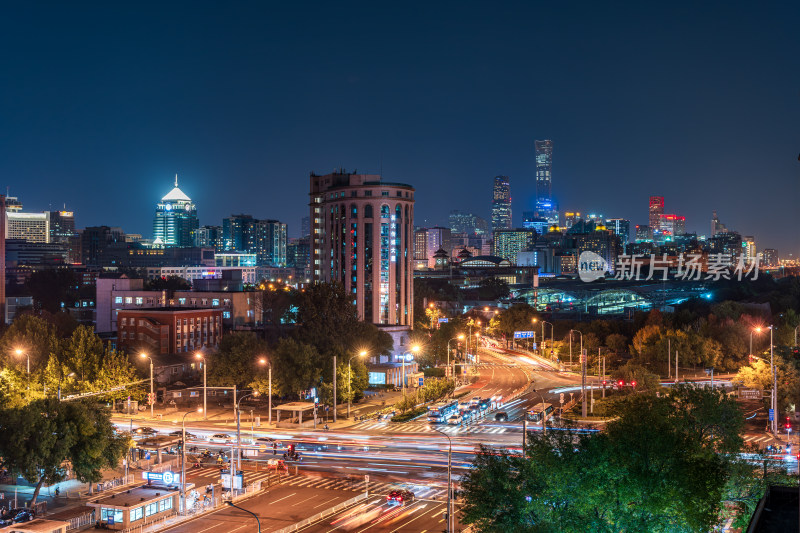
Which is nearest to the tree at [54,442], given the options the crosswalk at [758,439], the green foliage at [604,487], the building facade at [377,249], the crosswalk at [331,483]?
the crosswalk at [331,483]

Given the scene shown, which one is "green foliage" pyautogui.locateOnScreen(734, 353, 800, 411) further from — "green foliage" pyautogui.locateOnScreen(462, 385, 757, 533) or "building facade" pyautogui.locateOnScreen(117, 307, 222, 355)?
"building facade" pyautogui.locateOnScreen(117, 307, 222, 355)

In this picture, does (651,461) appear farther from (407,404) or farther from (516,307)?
(516,307)

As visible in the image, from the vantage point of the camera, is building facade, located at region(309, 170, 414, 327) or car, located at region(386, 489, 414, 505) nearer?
car, located at region(386, 489, 414, 505)

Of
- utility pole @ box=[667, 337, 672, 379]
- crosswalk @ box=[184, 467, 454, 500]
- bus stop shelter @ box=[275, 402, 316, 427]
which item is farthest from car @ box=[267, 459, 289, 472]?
utility pole @ box=[667, 337, 672, 379]

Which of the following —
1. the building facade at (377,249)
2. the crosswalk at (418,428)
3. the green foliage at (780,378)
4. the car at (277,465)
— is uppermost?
the building facade at (377,249)

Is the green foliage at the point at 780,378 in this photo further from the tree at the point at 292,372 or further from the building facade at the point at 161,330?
the building facade at the point at 161,330

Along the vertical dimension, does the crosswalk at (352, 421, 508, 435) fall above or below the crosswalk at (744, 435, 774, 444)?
above

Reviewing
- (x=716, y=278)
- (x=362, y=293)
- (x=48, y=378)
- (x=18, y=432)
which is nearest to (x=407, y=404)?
(x=48, y=378)
